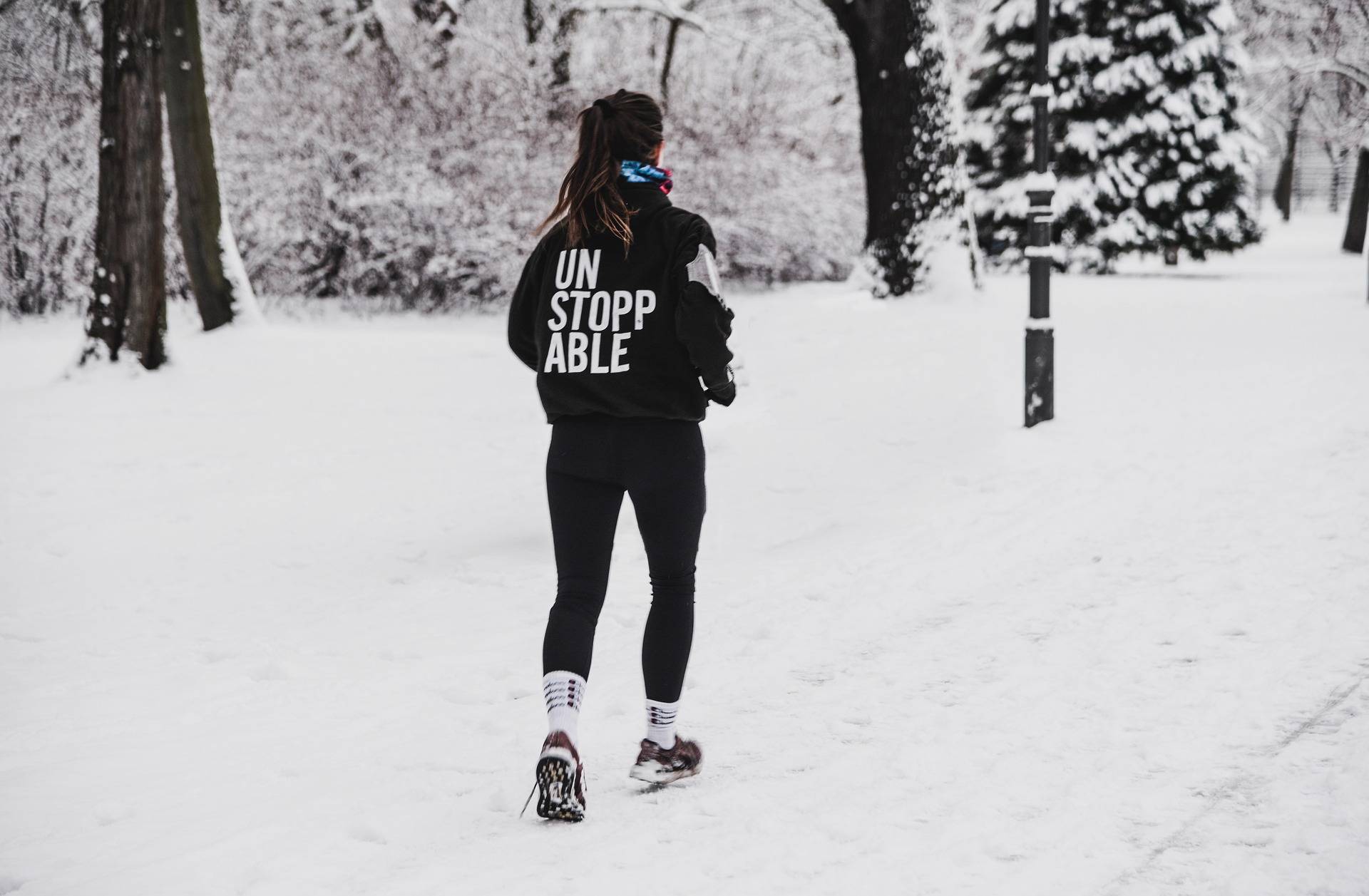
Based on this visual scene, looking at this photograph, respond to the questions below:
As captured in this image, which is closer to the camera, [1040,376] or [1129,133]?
[1040,376]

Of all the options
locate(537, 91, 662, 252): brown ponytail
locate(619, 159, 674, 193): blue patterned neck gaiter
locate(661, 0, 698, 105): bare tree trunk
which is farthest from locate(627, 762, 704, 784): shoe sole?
locate(661, 0, 698, 105): bare tree trunk

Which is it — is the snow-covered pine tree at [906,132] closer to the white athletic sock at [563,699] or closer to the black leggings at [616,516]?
the black leggings at [616,516]

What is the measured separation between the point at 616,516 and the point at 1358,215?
29062 mm

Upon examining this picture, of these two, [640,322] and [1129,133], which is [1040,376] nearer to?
[640,322]

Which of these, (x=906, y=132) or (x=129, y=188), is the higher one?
(x=906, y=132)

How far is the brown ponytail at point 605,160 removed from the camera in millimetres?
3107

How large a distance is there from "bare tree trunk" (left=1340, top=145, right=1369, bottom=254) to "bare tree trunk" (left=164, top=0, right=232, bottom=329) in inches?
941

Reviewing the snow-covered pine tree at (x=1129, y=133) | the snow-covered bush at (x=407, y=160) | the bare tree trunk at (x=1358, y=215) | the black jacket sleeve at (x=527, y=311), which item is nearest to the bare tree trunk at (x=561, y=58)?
the snow-covered bush at (x=407, y=160)

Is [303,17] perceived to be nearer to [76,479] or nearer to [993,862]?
[76,479]

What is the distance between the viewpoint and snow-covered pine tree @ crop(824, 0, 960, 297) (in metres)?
11.9

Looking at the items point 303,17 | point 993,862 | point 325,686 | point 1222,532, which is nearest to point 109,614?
point 325,686

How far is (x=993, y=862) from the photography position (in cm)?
290

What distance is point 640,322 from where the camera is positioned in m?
3.11

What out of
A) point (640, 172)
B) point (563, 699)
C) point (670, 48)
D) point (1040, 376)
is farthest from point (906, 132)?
point (670, 48)
